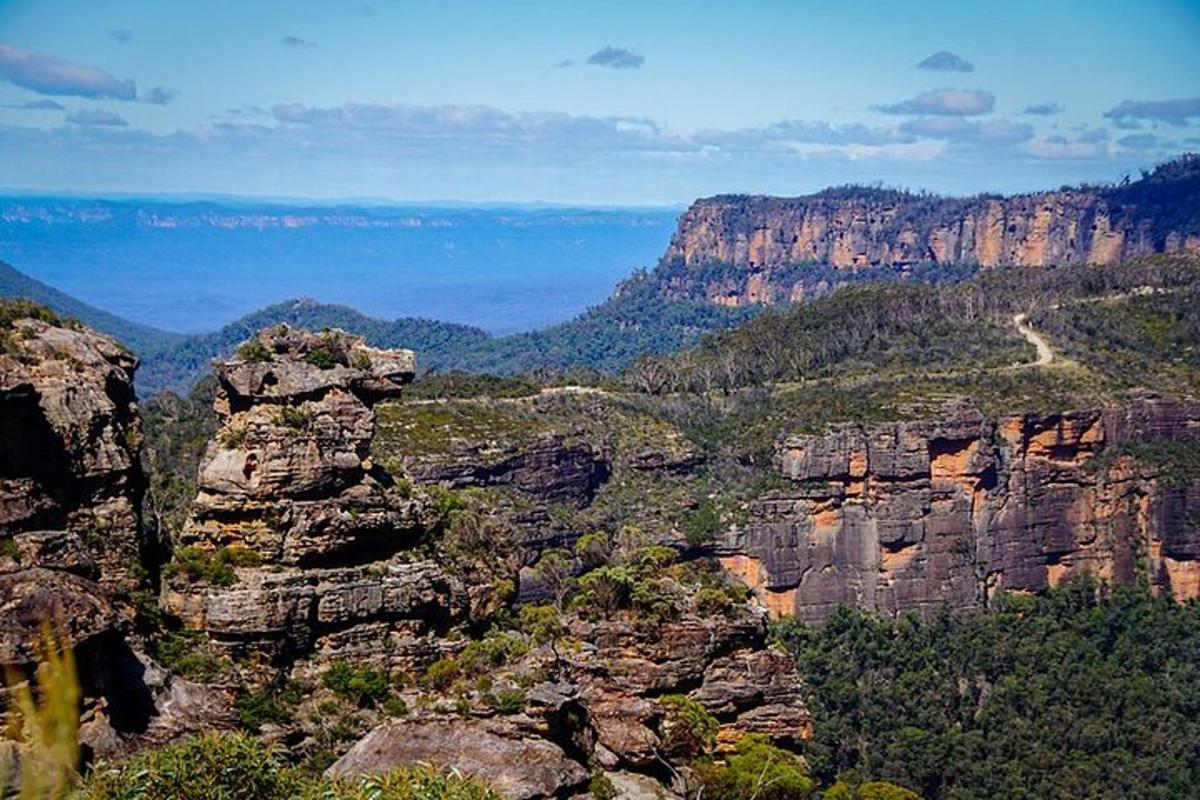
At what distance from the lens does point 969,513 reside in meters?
66.2

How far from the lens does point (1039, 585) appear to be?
6794 cm

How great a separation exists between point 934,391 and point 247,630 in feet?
175

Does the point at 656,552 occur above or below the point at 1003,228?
below

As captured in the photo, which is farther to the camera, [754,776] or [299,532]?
[754,776]

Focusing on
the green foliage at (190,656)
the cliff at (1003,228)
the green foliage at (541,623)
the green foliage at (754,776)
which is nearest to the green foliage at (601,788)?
the green foliage at (754,776)

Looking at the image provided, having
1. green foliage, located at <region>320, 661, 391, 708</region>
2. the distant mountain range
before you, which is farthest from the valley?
the distant mountain range

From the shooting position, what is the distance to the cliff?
17150 centimetres

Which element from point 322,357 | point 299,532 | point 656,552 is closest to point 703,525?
point 656,552

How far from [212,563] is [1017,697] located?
4024 centimetres

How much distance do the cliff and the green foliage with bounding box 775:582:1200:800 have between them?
4066 inches

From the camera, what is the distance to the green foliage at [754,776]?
22.0m

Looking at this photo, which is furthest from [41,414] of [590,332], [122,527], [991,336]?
[590,332]

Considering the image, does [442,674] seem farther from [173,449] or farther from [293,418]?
[173,449]

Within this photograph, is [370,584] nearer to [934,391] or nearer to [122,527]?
[122,527]
